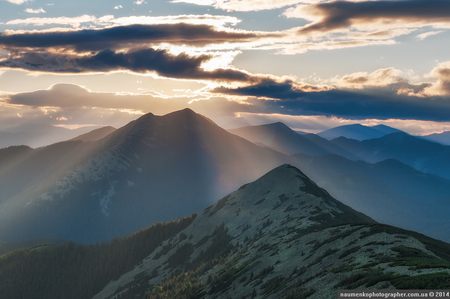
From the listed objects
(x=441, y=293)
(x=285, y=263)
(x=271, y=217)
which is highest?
(x=441, y=293)

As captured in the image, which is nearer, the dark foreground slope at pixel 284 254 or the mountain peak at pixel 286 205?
the dark foreground slope at pixel 284 254

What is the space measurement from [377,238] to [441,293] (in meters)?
29.1

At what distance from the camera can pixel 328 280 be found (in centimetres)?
4578

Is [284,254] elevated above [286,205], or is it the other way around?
[284,254]

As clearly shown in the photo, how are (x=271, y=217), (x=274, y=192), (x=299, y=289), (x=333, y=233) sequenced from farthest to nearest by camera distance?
1. (x=274, y=192)
2. (x=271, y=217)
3. (x=333, y=233)
4. (x=299, y=289)

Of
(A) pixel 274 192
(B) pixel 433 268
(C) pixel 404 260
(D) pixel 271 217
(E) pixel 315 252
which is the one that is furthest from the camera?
(A) pixel 274 192

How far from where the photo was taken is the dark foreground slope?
43.7 metres

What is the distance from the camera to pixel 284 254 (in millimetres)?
76938

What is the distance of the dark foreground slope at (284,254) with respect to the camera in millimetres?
43656

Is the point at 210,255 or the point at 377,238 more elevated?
the point at 377,238

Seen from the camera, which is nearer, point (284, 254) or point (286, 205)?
point (284, 254)

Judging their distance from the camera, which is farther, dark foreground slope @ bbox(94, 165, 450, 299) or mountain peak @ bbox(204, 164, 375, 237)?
mountain peak @ bbox(204, 164, 375, 237)

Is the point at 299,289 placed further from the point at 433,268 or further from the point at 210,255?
the point at 210,255

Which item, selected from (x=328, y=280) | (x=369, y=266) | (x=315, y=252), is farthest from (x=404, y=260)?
(x=315, y=252)
